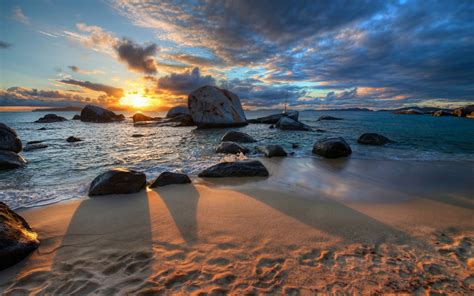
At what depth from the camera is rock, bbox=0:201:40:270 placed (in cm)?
289

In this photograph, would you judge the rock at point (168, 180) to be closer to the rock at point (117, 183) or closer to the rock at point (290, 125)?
the rock at point (117, 183)

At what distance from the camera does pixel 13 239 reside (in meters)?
3.11

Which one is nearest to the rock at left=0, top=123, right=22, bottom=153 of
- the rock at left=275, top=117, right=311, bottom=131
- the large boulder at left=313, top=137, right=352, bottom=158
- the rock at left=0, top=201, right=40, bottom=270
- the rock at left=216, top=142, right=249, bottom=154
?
the rock at left=216, top=142, right=249, bottom=154

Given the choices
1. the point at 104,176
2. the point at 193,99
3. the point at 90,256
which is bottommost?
the point at 90,256

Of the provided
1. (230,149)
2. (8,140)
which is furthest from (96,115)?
(230,149)

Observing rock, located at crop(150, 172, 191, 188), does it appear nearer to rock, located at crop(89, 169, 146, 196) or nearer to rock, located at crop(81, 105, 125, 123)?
rock, located at crop(89, 169, 146, 196)

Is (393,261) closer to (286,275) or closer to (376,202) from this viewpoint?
(286,275)

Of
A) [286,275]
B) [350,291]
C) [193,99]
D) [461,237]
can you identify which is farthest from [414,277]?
[193,99]

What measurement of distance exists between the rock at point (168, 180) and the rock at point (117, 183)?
1.54ft

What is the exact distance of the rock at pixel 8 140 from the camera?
11367 millimetres

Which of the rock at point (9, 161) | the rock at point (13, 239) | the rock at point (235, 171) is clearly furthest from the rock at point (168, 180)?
the rock at point (9, 161)

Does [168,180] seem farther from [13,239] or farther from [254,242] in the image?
[254,242]

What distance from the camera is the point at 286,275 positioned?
9.11 feet

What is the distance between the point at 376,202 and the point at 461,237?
1.67 metres
